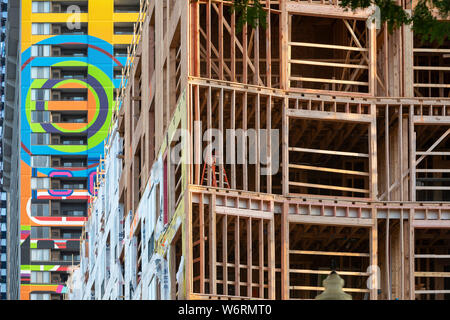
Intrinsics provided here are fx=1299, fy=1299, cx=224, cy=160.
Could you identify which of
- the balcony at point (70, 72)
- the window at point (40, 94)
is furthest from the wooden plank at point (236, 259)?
the balcony at point (70, 72)

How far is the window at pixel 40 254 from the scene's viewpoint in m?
180

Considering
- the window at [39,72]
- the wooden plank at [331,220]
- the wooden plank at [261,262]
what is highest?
the window at [39,72]

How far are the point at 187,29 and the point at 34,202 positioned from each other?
5179 inches

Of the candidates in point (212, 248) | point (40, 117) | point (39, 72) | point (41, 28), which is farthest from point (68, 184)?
point (212, 248)

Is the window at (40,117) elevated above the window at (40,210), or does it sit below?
above

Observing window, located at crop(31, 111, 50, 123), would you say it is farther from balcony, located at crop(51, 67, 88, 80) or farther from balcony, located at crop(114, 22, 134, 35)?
balcony, located at crop(114, 22, 134, 35)

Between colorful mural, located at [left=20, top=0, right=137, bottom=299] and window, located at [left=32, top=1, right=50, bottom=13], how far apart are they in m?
0.89

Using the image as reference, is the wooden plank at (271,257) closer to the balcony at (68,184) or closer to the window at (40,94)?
the balcony at (68,184)

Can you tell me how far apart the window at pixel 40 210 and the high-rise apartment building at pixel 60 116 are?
5.5 inches

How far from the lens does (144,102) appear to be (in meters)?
71.3

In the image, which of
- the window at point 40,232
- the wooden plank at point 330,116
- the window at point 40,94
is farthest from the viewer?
the window at point 40,94

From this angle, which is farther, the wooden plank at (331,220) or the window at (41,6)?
the window at (41,6)

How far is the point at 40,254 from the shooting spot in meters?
181
